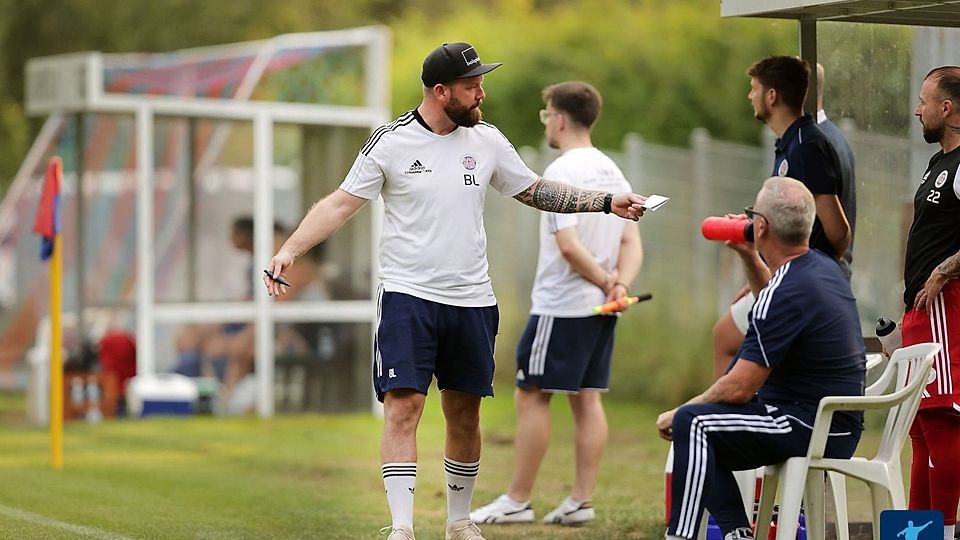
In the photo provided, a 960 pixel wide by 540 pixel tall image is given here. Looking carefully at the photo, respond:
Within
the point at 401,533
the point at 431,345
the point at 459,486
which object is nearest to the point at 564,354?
the point at 459,486

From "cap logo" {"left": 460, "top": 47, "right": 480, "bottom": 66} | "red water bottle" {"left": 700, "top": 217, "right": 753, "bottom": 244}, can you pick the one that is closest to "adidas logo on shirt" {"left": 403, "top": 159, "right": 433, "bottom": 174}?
"cap logo" {"left": 460, "top": 47, "right": 480, "bottom": 66}

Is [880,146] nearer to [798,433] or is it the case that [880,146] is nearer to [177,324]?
[798,433]

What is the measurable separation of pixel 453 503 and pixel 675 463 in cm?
160

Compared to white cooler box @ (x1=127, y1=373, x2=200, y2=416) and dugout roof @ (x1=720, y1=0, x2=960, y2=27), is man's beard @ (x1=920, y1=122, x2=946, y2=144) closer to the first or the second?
dugout roof @ (x1=720, y1=0, x2=960, y2=27)

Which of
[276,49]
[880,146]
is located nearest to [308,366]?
[276,49]

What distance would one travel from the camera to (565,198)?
7.12 meters

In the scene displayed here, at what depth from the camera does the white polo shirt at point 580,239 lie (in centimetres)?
842

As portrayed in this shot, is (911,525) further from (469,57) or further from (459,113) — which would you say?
(469,57)

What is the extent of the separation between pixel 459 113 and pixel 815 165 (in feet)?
4.98

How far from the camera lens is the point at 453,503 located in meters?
7.18

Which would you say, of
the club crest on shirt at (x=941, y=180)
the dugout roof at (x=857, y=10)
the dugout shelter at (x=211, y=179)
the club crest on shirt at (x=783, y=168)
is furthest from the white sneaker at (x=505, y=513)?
the dugout shelter at (x=211, y=179)

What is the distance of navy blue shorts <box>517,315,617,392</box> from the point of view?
836 centimetres

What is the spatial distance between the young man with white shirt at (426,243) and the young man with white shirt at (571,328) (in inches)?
56.3

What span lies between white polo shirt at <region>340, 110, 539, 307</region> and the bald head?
4.54 ft
